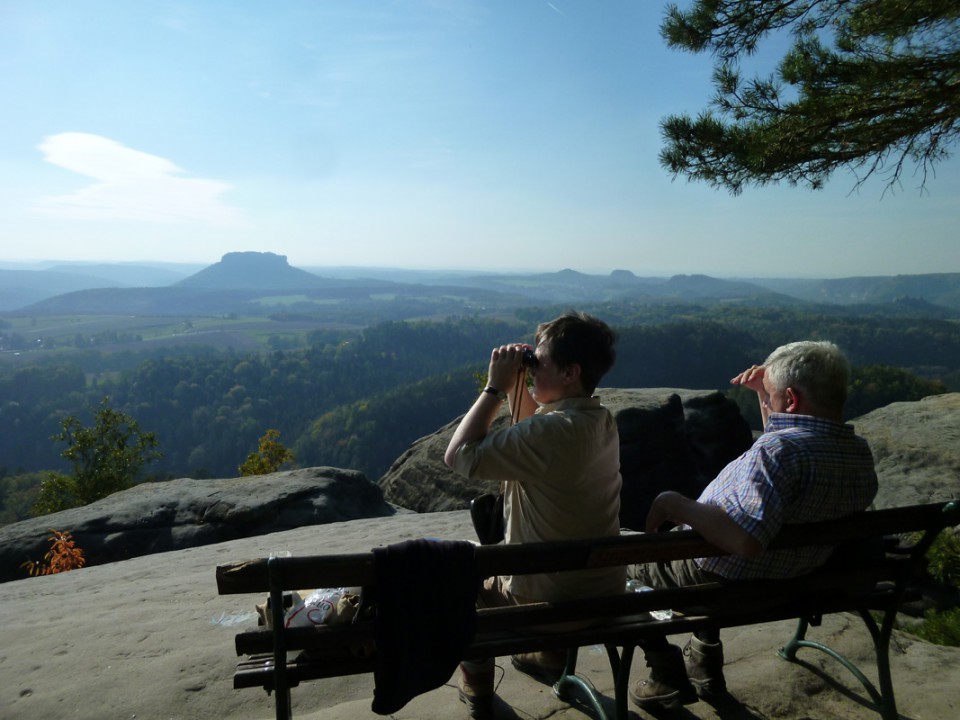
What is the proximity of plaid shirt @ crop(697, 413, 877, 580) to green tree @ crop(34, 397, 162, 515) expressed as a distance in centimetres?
1583

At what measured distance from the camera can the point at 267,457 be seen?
14797 mm

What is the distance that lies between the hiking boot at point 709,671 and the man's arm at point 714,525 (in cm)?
88

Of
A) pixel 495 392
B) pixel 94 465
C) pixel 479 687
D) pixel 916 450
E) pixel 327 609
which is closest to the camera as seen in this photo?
pixel 327 609

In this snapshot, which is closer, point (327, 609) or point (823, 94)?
point (327, 609)

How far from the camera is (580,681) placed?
2.74 m

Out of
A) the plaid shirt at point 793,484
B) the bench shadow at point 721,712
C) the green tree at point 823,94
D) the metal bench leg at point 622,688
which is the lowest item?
the bench shadow at point 721,712

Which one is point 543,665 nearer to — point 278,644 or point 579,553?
point 579,553

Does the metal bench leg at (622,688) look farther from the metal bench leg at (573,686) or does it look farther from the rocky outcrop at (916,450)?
the rocky outcrop at (916,450)

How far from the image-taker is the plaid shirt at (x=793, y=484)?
2336mm

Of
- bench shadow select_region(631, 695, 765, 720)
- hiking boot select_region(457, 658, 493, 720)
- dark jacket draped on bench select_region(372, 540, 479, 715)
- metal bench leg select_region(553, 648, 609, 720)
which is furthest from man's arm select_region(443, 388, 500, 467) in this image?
bench shadow select_region(631, 695, 765, 720)

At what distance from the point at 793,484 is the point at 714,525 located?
1.10ft

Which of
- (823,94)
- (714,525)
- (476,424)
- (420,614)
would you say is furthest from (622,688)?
(823,94)

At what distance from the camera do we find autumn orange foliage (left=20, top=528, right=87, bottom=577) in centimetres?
734

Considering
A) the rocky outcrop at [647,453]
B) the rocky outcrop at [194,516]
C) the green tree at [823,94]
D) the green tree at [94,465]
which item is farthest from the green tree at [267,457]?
the green tree at [823,94]
